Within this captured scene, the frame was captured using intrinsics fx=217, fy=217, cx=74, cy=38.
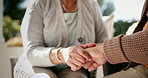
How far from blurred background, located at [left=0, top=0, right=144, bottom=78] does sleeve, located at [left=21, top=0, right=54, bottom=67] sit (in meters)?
1.13

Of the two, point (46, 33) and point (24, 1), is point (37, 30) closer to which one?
point (46, 33)

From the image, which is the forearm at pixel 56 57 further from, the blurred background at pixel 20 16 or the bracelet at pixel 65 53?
the blurred background at pixel 20 16

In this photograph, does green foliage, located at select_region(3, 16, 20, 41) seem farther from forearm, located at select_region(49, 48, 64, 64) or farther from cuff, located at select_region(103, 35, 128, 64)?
cuff, located at select_region(103, 35, 128, 64)

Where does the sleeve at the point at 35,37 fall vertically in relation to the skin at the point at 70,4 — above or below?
below

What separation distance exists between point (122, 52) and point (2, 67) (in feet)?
2.97

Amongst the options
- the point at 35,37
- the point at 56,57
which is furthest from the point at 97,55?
the point at 35,37

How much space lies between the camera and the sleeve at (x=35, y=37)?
1034 mm

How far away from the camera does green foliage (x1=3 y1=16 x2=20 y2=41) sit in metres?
2.34

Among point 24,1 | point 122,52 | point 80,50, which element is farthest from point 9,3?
point 122,52

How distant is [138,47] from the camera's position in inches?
30.7

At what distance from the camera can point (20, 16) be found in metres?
2.38

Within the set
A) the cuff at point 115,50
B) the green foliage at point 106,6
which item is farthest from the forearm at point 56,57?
the green foliage at point 106,6

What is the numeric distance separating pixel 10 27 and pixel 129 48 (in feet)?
5.93

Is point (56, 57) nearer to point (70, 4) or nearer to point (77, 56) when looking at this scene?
point (77, 56)
